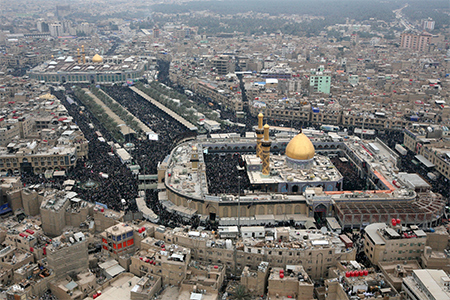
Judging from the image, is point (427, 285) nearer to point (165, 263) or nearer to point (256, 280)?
point (256, 280)

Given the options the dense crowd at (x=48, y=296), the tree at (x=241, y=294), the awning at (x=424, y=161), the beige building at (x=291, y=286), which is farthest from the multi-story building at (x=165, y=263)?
the awning at (x=424, y=161)

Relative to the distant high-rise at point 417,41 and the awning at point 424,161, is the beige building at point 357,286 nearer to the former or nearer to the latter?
the awning at point 424,161

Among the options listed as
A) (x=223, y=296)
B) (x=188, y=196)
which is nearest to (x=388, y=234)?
(x=223, y=296)

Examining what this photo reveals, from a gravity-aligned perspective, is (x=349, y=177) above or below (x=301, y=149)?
below

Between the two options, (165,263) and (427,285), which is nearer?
(427,285)

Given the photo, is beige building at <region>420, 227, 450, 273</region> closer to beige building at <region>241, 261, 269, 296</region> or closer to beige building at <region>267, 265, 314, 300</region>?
beige building at <region>267, 265, 314, 300</region>

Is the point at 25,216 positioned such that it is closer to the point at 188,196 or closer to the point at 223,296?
the point at 188,196

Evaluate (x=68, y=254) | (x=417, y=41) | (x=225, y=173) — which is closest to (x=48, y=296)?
(x=68, y=254)

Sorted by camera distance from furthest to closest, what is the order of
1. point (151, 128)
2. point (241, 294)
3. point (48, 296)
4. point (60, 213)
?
1. point (151, 128)
2. point (60, 213)
3. point (48, 296)
4. point (241, 294)

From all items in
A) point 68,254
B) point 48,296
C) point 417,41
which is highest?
point 417,41
